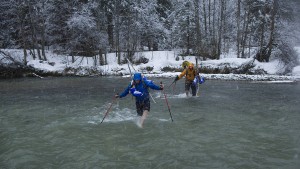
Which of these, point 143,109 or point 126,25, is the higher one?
point 126,25

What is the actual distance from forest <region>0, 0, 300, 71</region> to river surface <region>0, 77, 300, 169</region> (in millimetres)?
19486

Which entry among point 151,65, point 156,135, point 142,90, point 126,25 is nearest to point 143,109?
point 142,90

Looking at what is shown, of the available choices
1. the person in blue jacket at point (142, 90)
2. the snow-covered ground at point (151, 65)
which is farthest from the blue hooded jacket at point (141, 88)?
the snow-covered ground at point (151, 65)

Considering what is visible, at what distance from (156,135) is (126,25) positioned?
3057 centimetres

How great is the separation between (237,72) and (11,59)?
79.7ft

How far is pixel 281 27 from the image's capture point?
3216cm

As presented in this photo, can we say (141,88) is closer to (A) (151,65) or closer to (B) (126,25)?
(A) (151,65)

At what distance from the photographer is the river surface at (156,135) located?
7094 mm

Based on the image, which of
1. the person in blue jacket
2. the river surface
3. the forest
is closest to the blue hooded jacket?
the person in blue jacket

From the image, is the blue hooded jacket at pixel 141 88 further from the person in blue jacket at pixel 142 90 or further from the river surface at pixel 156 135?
the river surface at pixel 156 135

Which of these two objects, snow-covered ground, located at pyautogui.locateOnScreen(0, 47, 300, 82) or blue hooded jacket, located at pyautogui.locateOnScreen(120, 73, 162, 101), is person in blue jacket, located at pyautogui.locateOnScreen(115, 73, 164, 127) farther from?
snow-covered ground, located at pyautogui.locateOnScreen(0, 47, 300, 82)

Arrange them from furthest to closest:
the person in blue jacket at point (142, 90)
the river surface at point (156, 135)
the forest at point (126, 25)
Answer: the forest at point (126, 25) < the person in blue jacket at point (142, 90) < the river surface at point (156, 135)

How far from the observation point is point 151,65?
34.1 metres

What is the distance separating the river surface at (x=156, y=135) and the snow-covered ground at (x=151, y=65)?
11392 mm
